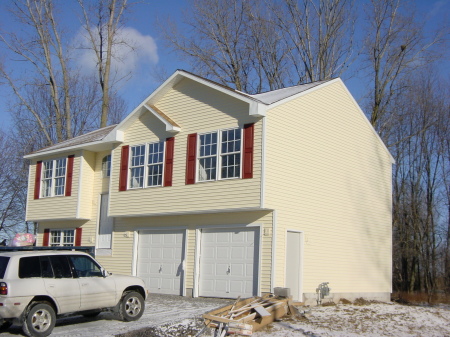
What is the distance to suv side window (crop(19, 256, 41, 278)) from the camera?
1138cm

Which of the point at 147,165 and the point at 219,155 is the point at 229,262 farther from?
the point at 147,165

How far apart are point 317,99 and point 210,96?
3736 mm

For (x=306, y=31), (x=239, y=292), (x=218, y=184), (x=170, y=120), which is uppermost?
(x=306, y=31)

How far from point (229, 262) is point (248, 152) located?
3569 mm

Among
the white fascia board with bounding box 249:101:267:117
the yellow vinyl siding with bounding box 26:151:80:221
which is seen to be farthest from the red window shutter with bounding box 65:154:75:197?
the white fascia board with bounding box 249:101:267:117

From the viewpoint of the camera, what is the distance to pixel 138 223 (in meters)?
20.5

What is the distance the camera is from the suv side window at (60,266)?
11984 millimetres

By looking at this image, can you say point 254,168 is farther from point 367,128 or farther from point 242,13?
point 242,13

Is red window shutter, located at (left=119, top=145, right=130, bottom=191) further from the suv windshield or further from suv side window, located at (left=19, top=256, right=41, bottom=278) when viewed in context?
the suv windshield

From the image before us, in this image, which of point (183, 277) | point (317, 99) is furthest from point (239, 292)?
point (317, 99)

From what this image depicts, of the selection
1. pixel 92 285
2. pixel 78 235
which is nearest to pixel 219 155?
pixel 92 285

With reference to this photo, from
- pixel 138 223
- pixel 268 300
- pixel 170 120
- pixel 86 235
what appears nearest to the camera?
pixel 268 300

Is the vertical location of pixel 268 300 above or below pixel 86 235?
below

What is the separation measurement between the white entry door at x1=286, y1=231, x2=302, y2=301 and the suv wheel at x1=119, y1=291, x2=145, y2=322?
5.48 meters
